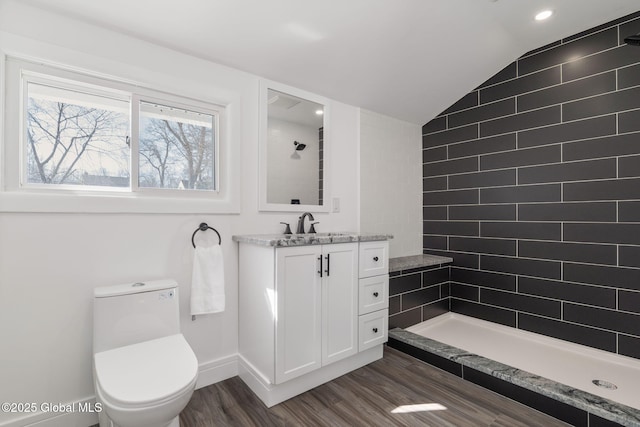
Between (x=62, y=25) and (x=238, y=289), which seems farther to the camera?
(x=238, y=289)

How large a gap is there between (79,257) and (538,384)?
2.64m

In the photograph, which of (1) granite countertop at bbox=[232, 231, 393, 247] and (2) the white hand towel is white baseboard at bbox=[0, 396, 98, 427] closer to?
(2) the white hand towel

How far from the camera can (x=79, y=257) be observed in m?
1.59

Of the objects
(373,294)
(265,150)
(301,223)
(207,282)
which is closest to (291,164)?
(265,150)

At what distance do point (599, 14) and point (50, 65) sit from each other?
350 cm

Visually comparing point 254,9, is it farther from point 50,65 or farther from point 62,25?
point 50,65

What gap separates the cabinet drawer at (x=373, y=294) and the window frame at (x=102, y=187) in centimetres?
107

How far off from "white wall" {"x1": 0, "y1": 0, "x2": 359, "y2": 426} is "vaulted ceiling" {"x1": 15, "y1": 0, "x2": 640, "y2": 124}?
0.12m

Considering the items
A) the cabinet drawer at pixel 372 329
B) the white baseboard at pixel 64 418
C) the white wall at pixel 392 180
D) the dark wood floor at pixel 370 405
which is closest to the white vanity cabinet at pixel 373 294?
the cabinet drawer at pixel 372 329

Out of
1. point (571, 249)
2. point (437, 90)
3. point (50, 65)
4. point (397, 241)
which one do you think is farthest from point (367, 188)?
point (50, 65)

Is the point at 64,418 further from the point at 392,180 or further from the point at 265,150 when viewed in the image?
the point at 392,180

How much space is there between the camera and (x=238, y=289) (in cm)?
212

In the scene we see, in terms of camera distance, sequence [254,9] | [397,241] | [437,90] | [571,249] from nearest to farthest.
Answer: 1. [254,9]
2. [571,249]
3. [437,90]
4. [397,241]

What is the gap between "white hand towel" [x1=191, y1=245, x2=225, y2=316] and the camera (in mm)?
1861
